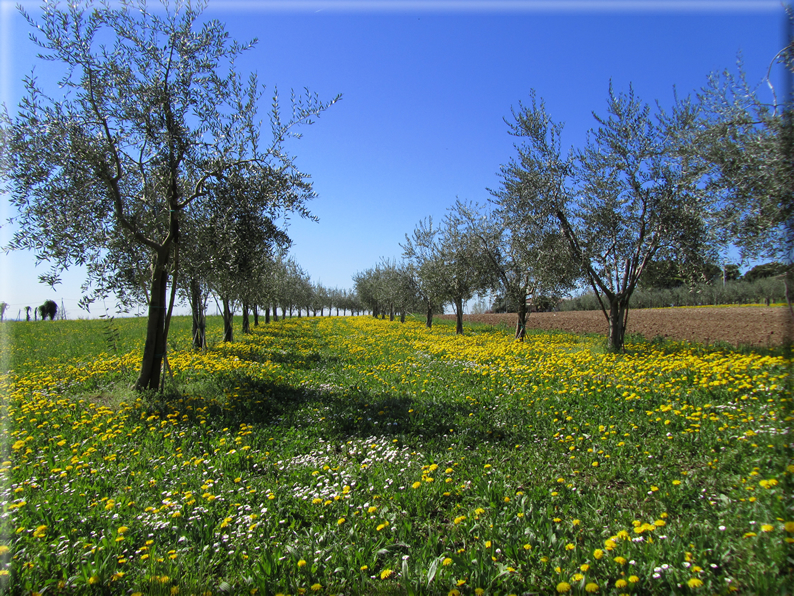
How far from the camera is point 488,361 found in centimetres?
1351

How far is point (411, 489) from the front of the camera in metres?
4.66

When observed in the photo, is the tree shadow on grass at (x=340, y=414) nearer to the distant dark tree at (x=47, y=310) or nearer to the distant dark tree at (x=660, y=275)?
the distant dark tree at (x=660, y=275)

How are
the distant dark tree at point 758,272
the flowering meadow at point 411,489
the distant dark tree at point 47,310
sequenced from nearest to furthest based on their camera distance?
the flowering meadow at point 411,489, the distant dark tree at point 758,272, the distant dark tree at point 47,310

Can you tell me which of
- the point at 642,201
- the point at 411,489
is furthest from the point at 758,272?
the point at 411,489

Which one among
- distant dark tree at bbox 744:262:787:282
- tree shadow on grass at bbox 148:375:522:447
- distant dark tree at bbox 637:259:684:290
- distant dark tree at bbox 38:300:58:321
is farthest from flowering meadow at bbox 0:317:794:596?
distant dark tree at bbox 38:300:58:321

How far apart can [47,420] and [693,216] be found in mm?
17605

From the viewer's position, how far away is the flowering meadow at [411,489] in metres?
3.12

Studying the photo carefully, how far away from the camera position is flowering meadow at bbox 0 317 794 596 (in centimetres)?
312

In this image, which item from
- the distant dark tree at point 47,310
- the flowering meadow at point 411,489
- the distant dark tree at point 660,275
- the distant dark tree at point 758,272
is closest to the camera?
the flowering meadow at point 411,489

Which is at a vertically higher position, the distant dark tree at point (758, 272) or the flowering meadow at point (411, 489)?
the distant dark tree at point (758, 272)

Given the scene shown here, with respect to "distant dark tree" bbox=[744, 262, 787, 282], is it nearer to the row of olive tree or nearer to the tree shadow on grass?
the row of olive tree

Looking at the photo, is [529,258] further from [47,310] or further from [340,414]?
[47,310]

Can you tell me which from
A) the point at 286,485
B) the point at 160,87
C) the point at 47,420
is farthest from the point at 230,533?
the point at 160,87

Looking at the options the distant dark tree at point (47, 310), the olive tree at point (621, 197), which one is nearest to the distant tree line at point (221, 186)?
the olive tree at point (621, 197)
